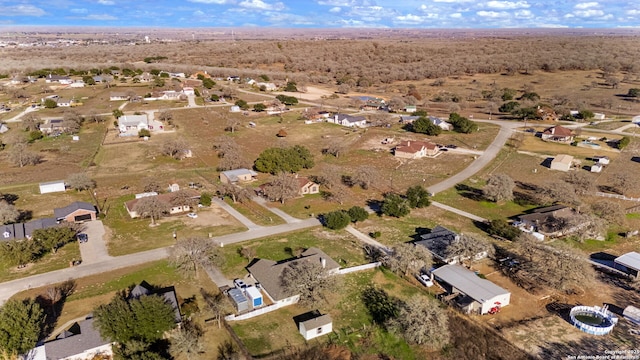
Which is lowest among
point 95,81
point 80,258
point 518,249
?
point 80,258

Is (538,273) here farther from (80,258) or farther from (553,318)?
(80,258)

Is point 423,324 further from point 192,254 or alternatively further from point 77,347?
point 77,347

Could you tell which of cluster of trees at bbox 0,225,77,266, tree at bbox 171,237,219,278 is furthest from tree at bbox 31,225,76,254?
tree at bbox 171,237,219,278

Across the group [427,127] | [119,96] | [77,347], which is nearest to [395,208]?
[77,347]

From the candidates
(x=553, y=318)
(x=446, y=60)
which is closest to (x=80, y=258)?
(x=553, y=318)

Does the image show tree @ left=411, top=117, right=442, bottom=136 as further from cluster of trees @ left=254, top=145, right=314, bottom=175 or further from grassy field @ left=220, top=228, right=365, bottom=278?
grassy field @ left=220, top=228, right=365, bottom=278

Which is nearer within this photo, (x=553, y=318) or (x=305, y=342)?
(x=305, y=342)
